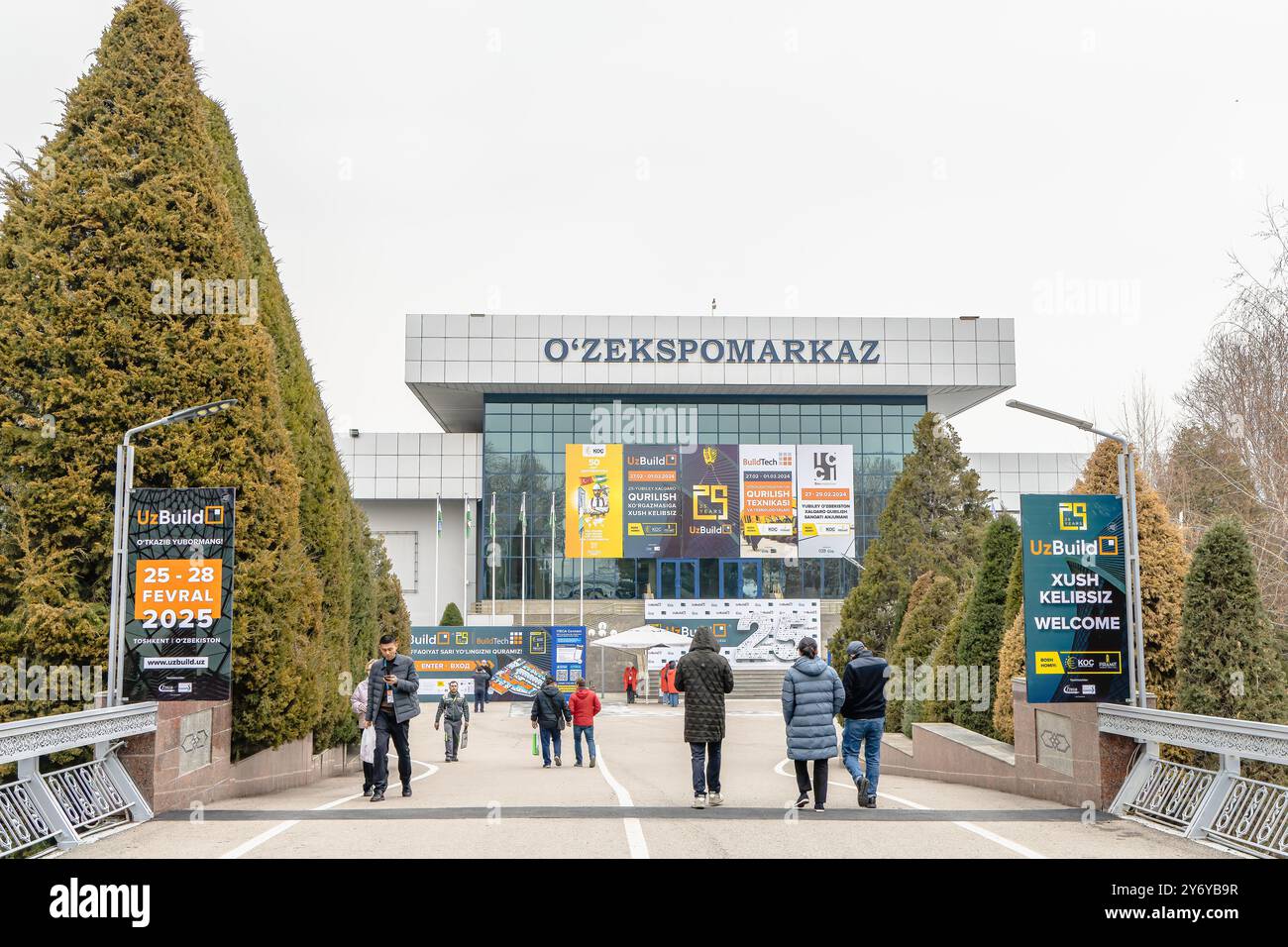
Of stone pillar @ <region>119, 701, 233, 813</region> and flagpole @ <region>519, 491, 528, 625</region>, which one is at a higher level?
flagpole @ <region>519, 491, 528, 625</region>

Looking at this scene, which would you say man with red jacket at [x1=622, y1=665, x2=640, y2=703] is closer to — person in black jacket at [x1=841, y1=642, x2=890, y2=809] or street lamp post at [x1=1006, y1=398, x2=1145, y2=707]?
person in black jacket at [x1=841, y1=642, x2=890, y2=809]

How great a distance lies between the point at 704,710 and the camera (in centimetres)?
1082

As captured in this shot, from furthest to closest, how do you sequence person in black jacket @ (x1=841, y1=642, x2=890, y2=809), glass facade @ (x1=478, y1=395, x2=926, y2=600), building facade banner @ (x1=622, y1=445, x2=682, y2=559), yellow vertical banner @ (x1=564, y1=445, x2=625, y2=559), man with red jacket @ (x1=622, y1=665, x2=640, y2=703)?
glass facade @ (x1=478, y1=395, x2=926, y2=600) → yellow vertical banner @ (x1=564, y1=445, x2=625, y2=559) → building facade banner @ (x1=622, y1=445, x2=682, y2=559) → man with red jacket @ (x1=622, y1=665, x2=640, y2=703) → person in black jacket @ (x1=841, y1=642, x2=890, y2=809)

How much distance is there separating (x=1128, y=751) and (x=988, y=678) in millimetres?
6270

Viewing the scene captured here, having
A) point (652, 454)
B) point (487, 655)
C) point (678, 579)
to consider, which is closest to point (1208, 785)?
point (487, 655)

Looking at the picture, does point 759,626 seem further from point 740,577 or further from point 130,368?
point 130,368

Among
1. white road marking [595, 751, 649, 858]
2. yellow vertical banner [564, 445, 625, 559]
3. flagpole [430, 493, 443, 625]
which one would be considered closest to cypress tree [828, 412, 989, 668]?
white road marking [595, 751, 649, 858]

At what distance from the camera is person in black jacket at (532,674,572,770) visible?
1958 centimetres

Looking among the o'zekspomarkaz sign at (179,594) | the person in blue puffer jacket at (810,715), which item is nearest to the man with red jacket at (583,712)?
the person in blue puffer jacket at (810,715)

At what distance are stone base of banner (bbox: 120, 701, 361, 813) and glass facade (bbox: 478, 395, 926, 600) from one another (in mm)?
42756

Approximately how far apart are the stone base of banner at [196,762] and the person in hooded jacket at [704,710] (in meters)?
4.95

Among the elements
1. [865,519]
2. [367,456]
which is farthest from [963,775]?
[367,456]

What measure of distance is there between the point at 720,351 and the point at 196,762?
1928 inches

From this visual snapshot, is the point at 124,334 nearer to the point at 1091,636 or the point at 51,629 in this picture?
the point at 51,629
